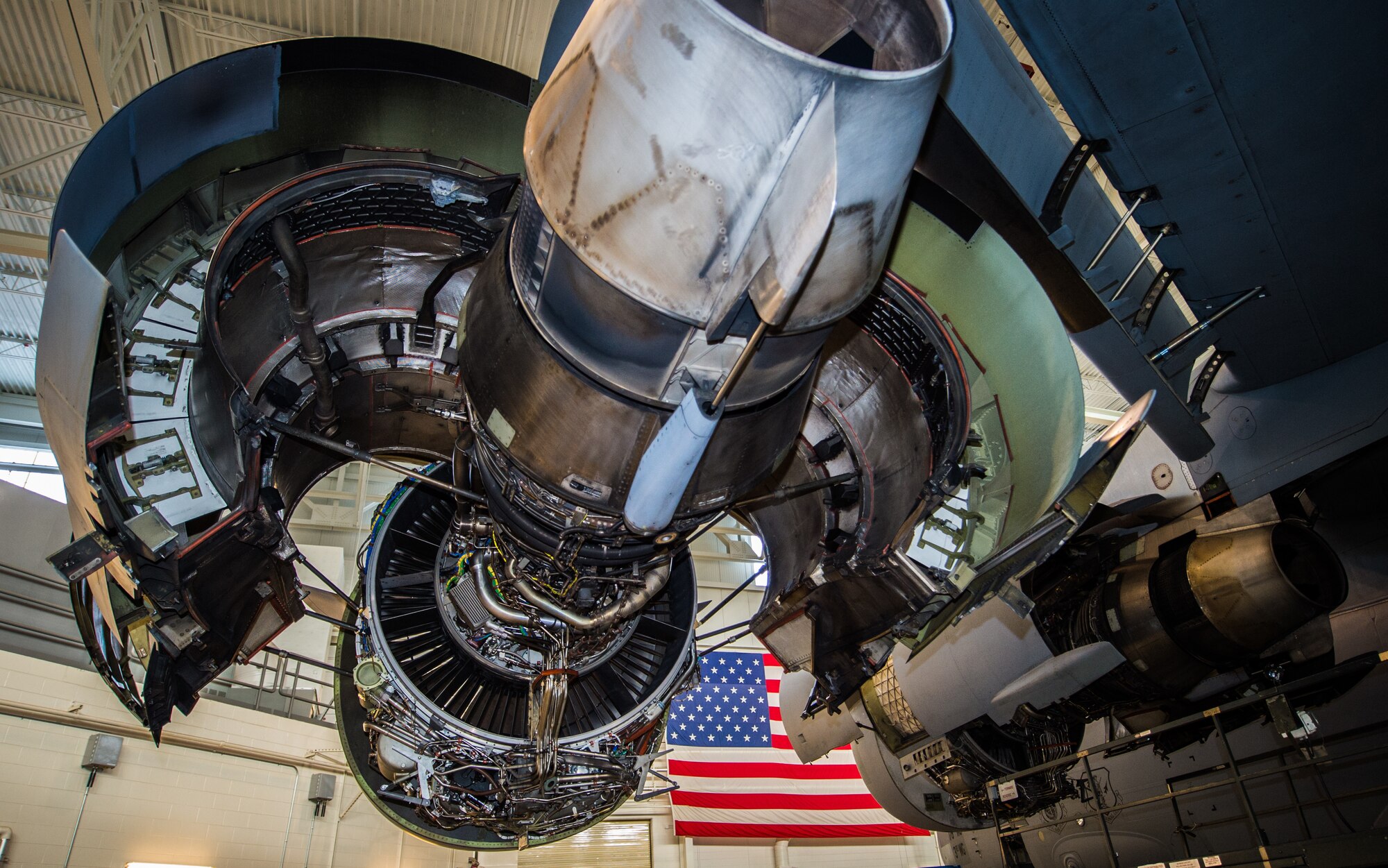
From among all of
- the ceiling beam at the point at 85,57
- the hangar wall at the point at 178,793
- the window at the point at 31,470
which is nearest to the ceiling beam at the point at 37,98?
the ceiling beam at the point at 85,57

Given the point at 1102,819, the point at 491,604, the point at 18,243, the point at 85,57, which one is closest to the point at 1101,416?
the point at 1102,819

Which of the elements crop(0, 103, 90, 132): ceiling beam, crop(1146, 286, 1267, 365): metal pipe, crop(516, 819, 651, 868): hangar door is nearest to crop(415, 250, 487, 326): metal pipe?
crop(1146, 286, 1267, 365): metal pipe

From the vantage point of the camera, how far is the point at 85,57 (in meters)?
8.16

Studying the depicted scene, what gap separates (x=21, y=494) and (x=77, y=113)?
16.0ft

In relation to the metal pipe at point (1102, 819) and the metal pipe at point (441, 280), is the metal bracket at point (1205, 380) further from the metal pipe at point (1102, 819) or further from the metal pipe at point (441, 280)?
the metal pipe at point (441, 280)

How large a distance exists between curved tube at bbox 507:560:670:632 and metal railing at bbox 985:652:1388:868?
3327 mm

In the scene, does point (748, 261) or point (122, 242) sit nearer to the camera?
point (748, 261)

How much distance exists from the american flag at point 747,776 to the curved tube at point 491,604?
9753 millimetres

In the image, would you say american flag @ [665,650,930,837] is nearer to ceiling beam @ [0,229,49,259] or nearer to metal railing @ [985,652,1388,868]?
metal railing @ [985,652,1388,868]

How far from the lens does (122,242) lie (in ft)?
8.16

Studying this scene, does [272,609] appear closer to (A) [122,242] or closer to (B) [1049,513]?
(A) [122,242]

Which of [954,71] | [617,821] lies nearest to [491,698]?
[954,71]

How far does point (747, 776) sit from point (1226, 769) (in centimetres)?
919

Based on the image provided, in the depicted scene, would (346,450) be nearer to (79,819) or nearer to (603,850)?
(79,819)
